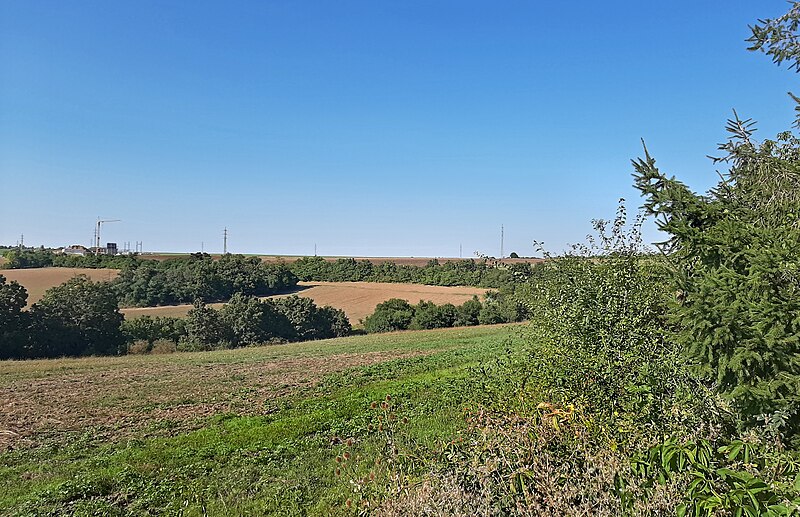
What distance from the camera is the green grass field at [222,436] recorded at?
6.01m

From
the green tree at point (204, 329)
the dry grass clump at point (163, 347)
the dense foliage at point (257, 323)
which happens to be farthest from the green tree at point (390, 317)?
the dry grass clump at point (163, 347)

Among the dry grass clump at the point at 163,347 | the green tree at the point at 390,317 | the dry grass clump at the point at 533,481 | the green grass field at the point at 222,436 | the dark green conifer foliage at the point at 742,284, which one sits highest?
the dark green conifer foliage at the point at 742,284

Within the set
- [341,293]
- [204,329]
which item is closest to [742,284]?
[204,329]

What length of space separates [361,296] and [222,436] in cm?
5039

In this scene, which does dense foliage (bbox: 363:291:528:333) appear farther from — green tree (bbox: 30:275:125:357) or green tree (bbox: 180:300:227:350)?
green tree (bbox: 30:275:125:357)

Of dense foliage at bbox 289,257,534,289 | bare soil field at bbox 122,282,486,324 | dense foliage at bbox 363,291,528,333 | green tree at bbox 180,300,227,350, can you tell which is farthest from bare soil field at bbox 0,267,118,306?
dense foliage at bbox 363,291,528,333

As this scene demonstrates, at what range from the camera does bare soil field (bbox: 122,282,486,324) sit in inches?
2051

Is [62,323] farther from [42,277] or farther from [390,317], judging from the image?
[390,317]

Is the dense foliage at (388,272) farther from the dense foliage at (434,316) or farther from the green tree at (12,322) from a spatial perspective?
the green tree at (12,322)

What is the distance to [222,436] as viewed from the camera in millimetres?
9570

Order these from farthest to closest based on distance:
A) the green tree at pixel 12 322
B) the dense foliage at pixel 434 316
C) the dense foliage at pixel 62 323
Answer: the dense foliage at pixel 434 316 → the dense foliage at pixel 62 323 → the green tree at pixel 12 322

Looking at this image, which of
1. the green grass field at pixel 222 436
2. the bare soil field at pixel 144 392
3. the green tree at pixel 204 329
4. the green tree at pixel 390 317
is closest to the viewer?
the green grass field at pixel 222 436

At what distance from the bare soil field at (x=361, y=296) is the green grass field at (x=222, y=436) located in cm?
3336

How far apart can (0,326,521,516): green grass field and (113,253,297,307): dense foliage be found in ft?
137
